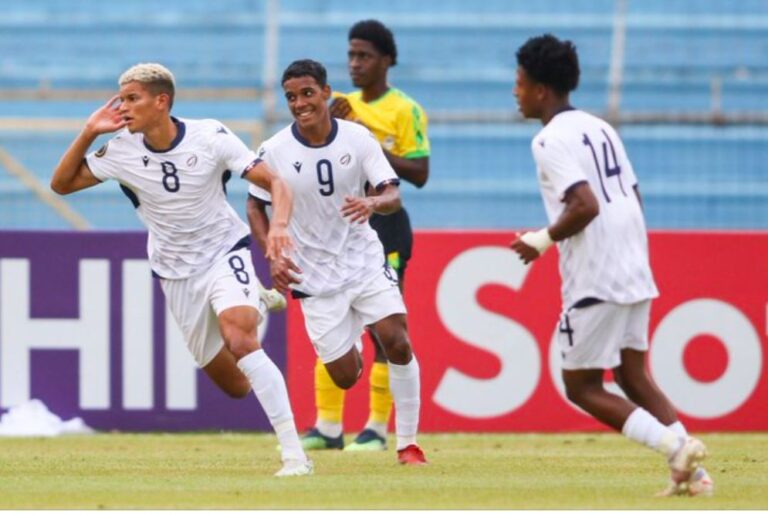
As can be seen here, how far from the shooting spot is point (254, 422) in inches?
488

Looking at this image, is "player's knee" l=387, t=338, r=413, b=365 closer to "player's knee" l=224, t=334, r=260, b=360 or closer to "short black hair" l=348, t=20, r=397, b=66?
"player's knee" l=224, t=334, r=260, b=360

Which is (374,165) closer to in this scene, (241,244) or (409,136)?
(241,244)

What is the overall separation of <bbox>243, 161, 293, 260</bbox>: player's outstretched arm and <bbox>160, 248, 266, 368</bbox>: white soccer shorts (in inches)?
13.8

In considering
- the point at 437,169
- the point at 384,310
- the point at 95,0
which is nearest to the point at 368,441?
the point at 384,310

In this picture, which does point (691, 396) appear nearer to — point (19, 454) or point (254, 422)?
point (254, 422)

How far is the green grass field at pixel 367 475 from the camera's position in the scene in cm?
680

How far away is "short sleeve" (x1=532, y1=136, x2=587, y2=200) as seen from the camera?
686 cm

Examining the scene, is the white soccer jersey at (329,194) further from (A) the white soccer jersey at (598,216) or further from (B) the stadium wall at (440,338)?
(B) the stadium wall at (440,338)

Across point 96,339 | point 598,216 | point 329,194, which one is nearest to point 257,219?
point 329,194

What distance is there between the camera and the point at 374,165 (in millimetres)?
8758

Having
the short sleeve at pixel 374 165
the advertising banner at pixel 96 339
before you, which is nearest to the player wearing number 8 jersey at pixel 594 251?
the short sleeve at pixel 374 165

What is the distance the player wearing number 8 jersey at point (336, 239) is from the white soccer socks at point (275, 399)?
776mm

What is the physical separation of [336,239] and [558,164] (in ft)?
7.63

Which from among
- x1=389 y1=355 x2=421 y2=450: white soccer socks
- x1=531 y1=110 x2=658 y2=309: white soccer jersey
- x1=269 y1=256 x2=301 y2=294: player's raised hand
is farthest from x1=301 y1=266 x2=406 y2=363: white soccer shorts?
x1=531 y1=110 x2=658 y2=309: white soccer jersey
